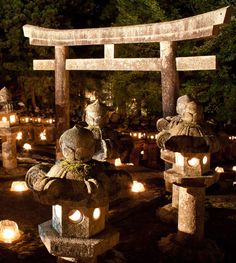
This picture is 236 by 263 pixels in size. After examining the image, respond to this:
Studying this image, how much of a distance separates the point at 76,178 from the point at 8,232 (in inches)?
128

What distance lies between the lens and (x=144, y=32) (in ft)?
32.6

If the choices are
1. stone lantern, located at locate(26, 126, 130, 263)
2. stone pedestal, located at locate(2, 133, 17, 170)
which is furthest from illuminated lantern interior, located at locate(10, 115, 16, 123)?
stone lantern, located at locate(26, 126, 130, 263)

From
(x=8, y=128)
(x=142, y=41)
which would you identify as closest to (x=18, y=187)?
(x=8, y=128)

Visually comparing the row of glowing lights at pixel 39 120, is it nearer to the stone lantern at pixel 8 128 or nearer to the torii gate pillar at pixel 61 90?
the torii gate pillar at pixel 61 90

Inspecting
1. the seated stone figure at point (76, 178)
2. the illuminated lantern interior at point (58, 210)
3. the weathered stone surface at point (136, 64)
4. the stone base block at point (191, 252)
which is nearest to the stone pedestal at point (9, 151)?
the weathered stone surface at point (136, 64)

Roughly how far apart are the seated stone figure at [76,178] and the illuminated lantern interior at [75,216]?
15.9 inches

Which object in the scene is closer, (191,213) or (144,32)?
(191,213)

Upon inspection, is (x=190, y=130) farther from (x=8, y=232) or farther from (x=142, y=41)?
(x=142, y=41)

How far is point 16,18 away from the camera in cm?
1841

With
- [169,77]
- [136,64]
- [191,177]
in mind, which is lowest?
[191,177]

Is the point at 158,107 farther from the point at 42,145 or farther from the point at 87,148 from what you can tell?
the point at 87,148

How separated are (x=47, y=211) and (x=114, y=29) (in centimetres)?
503

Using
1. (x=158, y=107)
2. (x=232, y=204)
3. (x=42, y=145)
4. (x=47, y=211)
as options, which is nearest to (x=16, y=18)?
(x=42, y=145)

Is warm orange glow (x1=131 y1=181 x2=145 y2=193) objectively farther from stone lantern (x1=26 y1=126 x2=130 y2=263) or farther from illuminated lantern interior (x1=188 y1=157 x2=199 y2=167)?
stone lantern (x1=26 y1=126 x2=130 y2=263)
